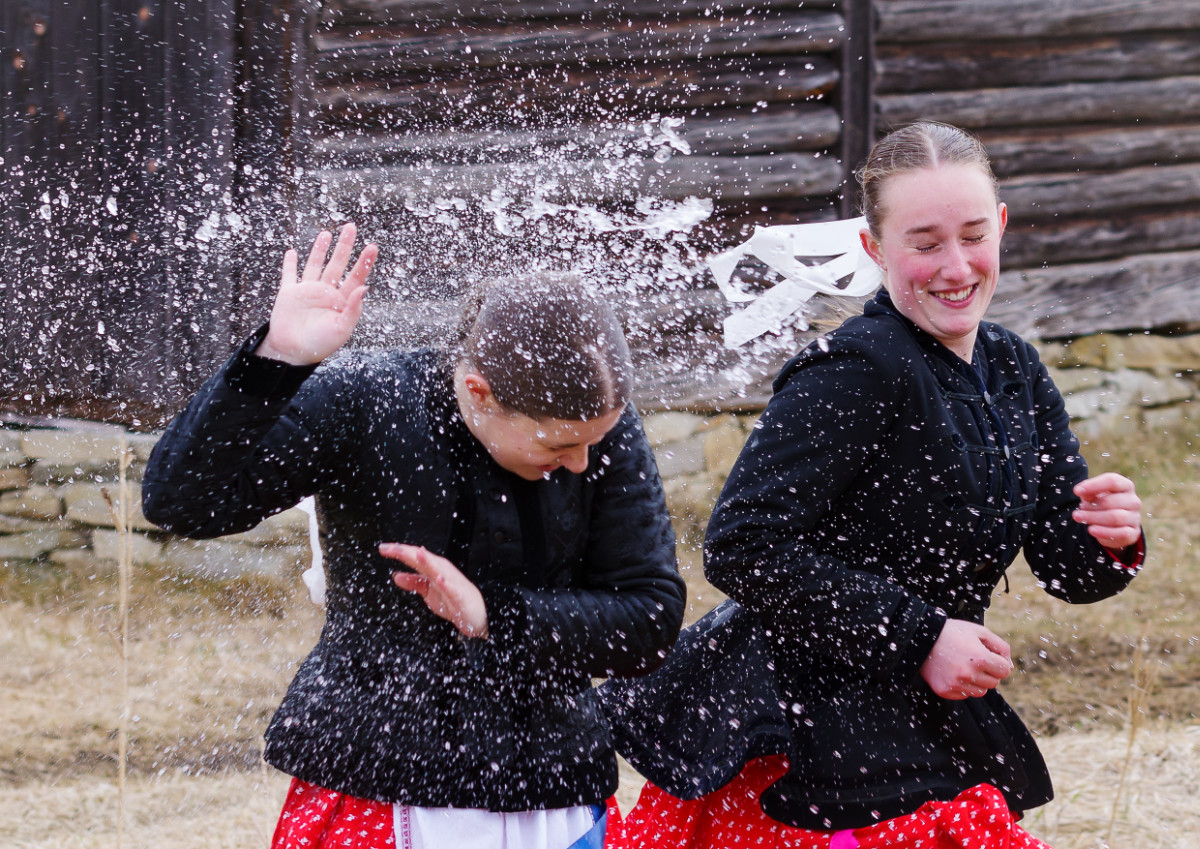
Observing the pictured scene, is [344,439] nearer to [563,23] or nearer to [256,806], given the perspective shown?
[256,806]

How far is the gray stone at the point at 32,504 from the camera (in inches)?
199

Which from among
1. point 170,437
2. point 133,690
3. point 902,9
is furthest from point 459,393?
point 902,9

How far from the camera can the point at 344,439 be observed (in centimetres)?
177

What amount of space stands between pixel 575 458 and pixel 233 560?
373 centimetres

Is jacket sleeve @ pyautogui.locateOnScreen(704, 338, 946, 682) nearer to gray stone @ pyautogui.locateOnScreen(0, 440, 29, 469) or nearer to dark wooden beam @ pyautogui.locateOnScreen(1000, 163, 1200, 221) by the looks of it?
gray stone @ pyautogui.locateOnScreen(0, 440, 29, 469)

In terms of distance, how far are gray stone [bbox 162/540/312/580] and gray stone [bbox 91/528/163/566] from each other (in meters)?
0.04

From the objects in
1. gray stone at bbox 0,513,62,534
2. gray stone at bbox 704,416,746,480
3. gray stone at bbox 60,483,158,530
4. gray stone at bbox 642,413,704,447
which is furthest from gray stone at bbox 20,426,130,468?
gray stone at bbox 704,416,746,480

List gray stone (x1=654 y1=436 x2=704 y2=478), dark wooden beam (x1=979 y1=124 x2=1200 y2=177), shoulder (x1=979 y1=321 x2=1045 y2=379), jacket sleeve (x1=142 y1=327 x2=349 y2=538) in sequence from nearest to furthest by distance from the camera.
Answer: jacket sleeve (x1=142 y1=327 x2=349 y2=538) < shoulder (x1=979 y1=321 x2=1045 y2=379) < gray stone (x1=654 y1=436 x2=704 y2=478) < dark wooden beam (x1=979 y1=124 x2=1200 y2=177)

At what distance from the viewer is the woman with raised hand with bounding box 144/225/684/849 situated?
5.59ft

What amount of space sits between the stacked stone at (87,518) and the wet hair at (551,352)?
3.52 meters

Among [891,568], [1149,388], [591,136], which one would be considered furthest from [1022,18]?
[891,568]

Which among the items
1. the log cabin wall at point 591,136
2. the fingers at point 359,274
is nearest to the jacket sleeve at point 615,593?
the fingers at point 359,274

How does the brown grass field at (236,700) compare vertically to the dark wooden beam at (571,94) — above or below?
below

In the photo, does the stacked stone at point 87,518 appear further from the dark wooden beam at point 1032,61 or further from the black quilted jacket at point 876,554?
the dark wooden beam at point 1032,61
